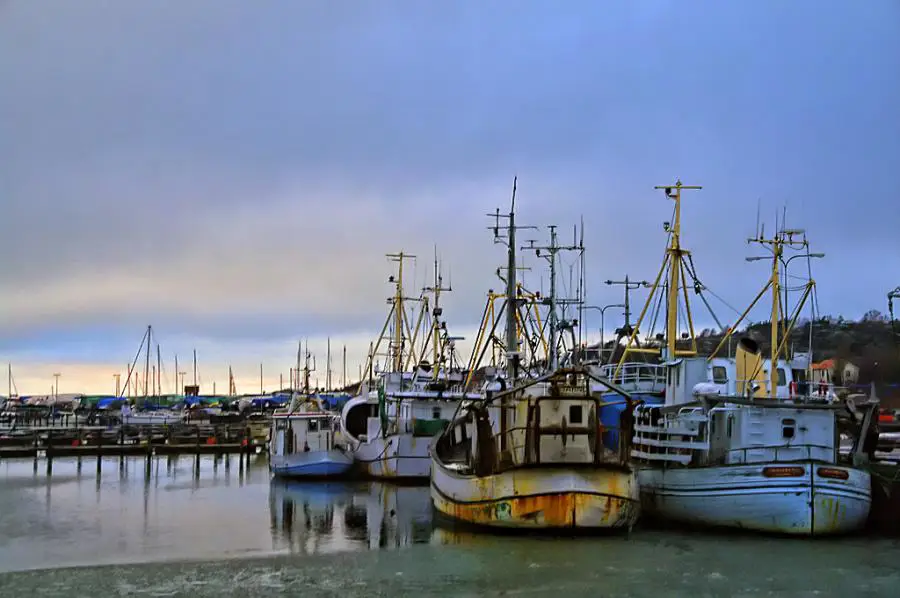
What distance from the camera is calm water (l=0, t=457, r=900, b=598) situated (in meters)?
17.8

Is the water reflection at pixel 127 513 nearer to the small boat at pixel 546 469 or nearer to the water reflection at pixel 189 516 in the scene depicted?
the water reflection at pixel 189 516

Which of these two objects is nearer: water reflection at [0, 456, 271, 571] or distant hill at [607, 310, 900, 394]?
water reflection at [0, 456, 271, 571]

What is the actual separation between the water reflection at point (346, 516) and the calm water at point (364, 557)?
0.08m

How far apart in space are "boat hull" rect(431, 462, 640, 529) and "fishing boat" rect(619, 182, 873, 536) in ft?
7.09

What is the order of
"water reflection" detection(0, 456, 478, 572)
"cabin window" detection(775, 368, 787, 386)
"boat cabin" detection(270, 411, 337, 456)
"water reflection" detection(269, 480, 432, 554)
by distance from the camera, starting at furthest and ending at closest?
"boat cabin" detection(270, 411, 337, 456) < "cabin window" detection(775, 368, 787, 386) < "water reflection" detection(269, 480, 432, 554) < "water reflection" detection(0, 456, 478, 572)

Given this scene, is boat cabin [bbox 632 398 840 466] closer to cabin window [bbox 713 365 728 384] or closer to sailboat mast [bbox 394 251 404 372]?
cabin window [bbox 713 365 728 384]

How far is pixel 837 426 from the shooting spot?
25938mm

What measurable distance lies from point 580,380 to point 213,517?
40.3 feet

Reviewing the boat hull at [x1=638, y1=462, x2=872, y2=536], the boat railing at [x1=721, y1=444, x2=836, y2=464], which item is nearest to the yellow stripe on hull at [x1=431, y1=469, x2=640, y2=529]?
the boat hull at [x1=638, y1=462, x2=872, y2=536]

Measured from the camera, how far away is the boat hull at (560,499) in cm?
2284

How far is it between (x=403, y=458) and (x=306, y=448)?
23.6 feet

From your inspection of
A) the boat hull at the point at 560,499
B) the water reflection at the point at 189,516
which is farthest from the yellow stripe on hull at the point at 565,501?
the water reflection at the point at 189,516

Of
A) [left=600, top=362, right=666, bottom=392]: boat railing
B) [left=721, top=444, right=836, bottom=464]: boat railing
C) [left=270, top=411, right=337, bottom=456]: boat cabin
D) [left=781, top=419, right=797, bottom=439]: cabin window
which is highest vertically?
[left=600, top=362, right=666, bottom=392]: boat railing

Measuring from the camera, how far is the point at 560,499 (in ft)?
74.8
